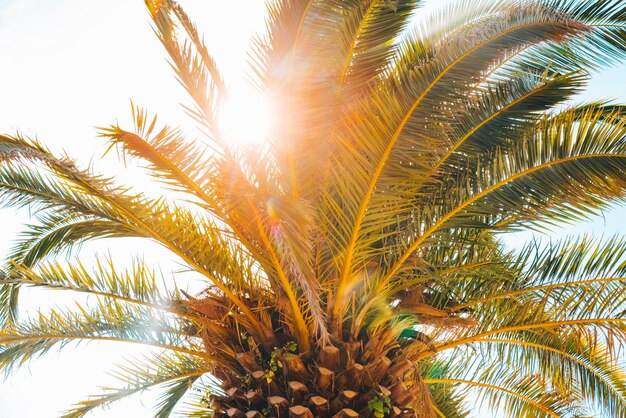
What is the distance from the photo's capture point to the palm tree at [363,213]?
4.65 metres

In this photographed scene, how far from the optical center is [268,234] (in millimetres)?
4574

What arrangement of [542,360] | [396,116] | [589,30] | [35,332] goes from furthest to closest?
[542,360] < [35,332] < [589,30] < [396,116]

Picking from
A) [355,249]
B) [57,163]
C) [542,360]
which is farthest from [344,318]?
[57,163]

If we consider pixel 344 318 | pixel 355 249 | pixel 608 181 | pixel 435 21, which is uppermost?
pixel 435 21

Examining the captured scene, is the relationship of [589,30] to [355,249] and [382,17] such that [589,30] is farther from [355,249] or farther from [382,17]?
[355,249]

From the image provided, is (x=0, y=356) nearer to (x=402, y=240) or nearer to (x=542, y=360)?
(x=402, y=240)

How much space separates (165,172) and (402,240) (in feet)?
6.89

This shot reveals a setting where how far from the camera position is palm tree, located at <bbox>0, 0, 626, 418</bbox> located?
465cm

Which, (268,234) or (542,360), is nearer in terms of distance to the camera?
(268,234)

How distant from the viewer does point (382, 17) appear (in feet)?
18.4

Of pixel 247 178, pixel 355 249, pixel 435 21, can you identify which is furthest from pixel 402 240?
pixel 435 21

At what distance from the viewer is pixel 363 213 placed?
4.71 meters

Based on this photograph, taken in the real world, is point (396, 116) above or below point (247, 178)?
above

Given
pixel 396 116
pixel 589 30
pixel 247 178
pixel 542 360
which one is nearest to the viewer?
pixel 247 178
